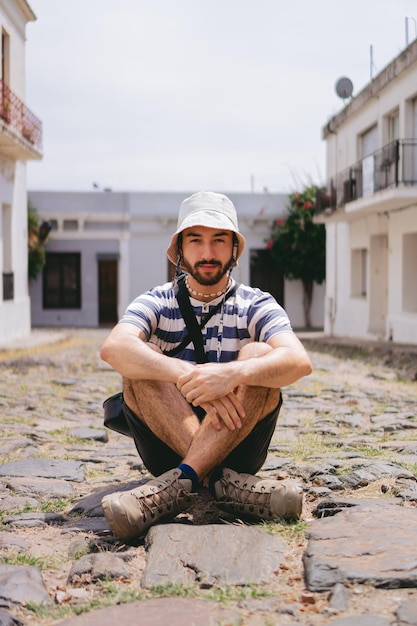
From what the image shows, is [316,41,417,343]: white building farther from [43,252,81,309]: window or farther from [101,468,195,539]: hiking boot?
[101,468,195,539]: hiking boot

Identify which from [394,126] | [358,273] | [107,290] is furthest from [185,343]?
[107,290]

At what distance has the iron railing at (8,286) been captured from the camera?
63.7ft

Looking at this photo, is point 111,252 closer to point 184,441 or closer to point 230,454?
point 230,454

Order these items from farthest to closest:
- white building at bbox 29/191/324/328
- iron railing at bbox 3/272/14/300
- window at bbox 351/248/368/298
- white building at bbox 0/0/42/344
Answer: white building at bbox 29/191/324/328 → window at bbox 351/248/368/298 → iron railing at bbox 3/272/14/300 → white building at bbox 0/0/42/344

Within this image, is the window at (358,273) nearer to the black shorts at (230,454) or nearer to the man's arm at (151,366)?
the black shorts at (230,454)

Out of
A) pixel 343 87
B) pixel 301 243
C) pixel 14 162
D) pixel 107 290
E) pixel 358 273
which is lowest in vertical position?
pixel 107 290

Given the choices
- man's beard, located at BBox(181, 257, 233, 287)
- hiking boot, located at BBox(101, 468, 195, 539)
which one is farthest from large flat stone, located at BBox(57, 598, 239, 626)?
man's beard, located at BBox(181, 257, 233, 287)

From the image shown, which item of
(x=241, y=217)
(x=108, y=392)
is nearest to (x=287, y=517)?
(x=108, y=392)

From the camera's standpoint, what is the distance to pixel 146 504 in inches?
142

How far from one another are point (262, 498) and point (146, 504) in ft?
1.74

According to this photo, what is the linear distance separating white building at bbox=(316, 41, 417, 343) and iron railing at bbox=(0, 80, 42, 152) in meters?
7.83

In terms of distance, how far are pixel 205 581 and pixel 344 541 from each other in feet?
2.10

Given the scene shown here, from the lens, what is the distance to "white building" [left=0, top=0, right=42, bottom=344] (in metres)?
18.5

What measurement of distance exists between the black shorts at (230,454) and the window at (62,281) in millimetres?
28425
